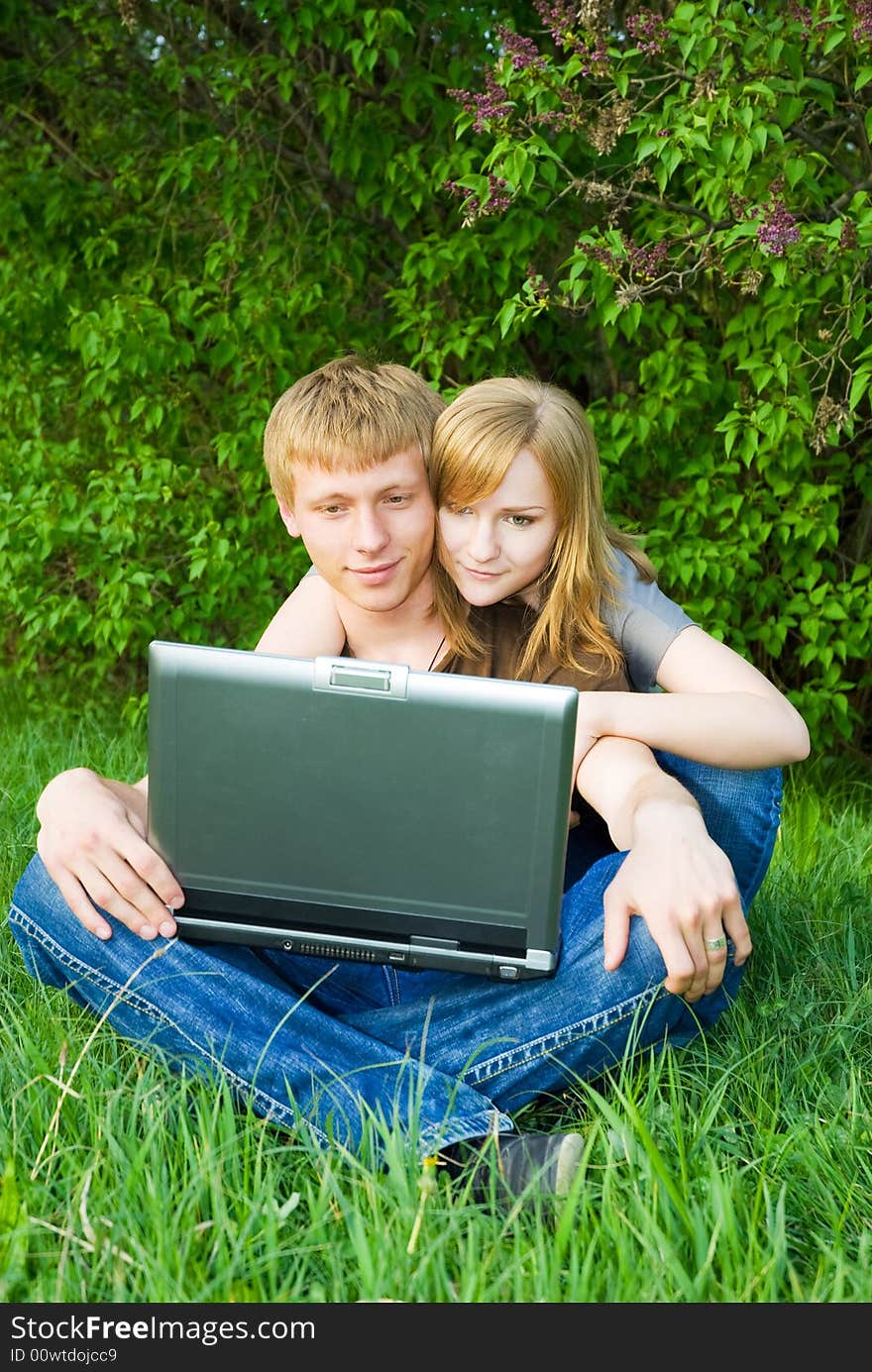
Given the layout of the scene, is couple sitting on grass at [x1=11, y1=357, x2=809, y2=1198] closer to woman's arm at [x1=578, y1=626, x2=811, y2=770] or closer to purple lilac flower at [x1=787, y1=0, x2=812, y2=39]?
woman's arm at [x1=578, y1=626, x2=811, y2=770]

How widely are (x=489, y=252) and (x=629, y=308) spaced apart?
662 mm

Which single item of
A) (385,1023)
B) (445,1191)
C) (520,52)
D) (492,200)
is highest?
(520,52)

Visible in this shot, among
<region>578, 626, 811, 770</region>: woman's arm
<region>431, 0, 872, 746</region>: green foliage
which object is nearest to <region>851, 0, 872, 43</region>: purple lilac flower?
<region>431, 0, 872, 746</region>: green foliage

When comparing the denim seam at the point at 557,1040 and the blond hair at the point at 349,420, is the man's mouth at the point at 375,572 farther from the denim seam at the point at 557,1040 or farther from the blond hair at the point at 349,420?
the denim seam at the point at 557,1040

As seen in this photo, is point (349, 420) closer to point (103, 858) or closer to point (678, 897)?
point (103, 858)

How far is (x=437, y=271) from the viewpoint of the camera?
3830 mm

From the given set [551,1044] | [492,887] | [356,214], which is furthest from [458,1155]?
[356,214]

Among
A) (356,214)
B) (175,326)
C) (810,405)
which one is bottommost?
(810,405)

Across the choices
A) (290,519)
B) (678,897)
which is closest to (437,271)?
(290,519)

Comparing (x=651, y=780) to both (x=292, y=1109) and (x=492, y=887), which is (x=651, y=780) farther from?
(x=292, y=1109)

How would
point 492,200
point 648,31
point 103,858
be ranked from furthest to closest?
point 492,200 → point 648,31 → point 103,858

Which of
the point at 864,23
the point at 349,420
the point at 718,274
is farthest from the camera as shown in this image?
the point at 718,274

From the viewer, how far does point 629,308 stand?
134 inches

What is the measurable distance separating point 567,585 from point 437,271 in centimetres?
199
